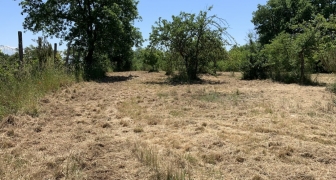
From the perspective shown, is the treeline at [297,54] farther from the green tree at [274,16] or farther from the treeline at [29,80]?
the green tree at [274,16]

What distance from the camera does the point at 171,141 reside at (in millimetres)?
4266

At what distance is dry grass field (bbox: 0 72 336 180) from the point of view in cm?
324

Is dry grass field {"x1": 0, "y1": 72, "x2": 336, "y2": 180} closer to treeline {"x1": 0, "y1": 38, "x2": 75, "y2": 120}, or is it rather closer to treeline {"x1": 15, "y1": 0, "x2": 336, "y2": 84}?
treeline {"x1": 0, "y1": 38, "x2": 75, "y2": 120}

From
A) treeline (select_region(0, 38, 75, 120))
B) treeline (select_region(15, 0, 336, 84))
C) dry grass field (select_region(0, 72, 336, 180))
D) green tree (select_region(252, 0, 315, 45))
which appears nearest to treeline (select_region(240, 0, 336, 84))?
treeline (select_region(15, 0, 336, 84))

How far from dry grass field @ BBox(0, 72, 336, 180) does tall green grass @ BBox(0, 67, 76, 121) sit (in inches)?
10.2

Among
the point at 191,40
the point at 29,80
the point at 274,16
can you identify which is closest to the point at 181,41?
the point at 191,40

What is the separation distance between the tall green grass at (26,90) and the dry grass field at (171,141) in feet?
0.85

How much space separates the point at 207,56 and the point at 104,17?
19.7 feet

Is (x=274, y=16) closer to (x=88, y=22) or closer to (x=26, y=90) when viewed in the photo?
(x=88, y=22)

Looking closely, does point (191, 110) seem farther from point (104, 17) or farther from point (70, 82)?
point (104, 17)

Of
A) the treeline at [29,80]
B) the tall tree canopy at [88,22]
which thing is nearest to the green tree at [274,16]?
the tall tree canopy at [88,22]

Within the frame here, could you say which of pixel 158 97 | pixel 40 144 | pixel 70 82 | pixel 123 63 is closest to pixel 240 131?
pixel 40 144

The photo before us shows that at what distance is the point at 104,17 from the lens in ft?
51.0

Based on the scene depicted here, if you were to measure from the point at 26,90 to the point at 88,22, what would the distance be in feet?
33.4
